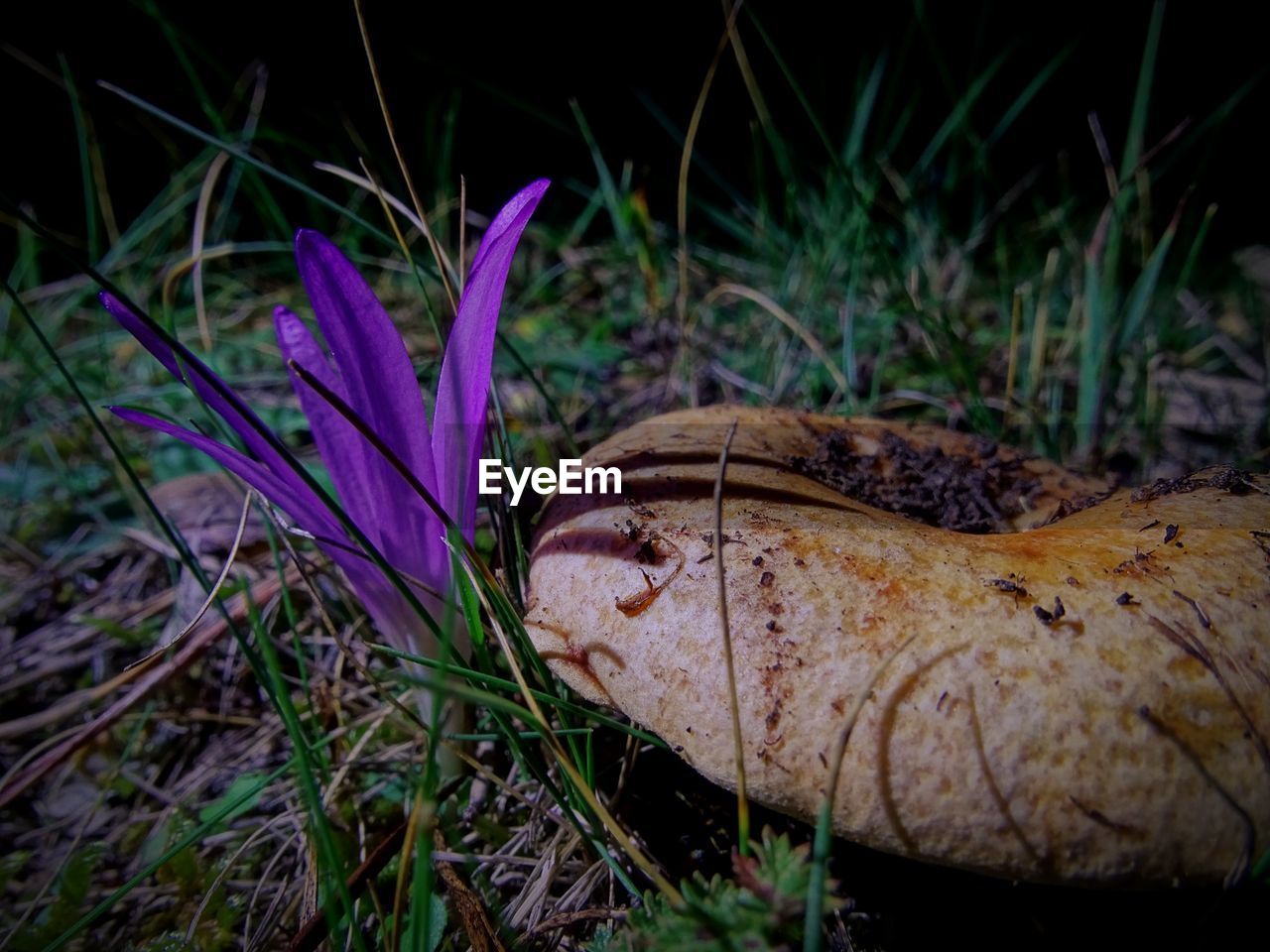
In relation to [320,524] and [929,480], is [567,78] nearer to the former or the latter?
[929,480]

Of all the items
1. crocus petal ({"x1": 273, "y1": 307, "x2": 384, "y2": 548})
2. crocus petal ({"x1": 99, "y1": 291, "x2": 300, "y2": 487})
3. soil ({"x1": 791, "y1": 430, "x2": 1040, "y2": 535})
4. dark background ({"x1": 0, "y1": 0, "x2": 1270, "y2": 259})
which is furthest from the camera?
dark background ({"x1": 0, "y1": 0, "x2": 1270, "y2": 259})

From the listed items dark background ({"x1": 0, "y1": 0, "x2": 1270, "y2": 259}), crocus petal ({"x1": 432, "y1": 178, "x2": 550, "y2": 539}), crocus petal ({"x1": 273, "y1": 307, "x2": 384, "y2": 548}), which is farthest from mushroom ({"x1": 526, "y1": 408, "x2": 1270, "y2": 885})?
dark background ({"x1": 0, "y1": 0, "x2": 1270, "y2": 259})

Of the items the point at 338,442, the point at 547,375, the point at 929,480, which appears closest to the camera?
the point at 338,442

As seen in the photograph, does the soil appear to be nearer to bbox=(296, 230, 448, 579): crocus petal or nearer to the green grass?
the green grass

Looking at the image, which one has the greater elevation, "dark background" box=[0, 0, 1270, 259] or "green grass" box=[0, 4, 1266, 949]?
"dark background" box=[0, 0, 1270, 259]

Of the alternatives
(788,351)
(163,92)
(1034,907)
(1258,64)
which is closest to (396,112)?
(163,92)

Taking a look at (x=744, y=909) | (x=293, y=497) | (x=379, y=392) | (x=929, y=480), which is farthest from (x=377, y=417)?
(x=929, y=480)

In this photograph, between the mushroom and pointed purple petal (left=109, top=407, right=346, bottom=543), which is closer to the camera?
the mushroom
